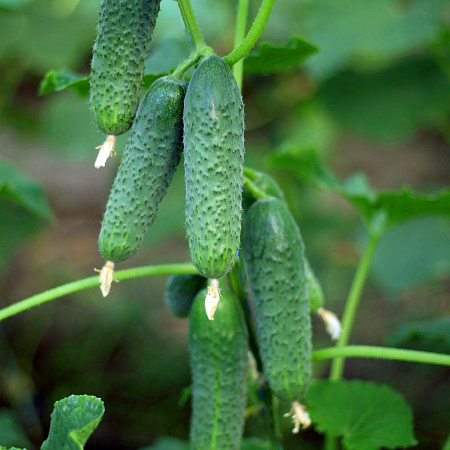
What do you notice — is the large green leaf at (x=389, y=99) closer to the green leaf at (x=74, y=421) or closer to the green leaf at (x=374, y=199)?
the green leaf at (x=374, y=199)

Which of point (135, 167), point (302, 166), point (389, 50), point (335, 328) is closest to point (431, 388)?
point (389, 50)

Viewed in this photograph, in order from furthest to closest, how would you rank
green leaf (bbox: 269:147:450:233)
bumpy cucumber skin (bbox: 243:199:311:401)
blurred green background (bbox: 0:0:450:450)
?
1. blurred green background (bbox: 0:0:450:450)
2. green leaf (bbox: 269:147:450:233)
3. bumpy cucumber skin (bbox: 243:199:311:401)

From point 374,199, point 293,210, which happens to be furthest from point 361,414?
point 293,210

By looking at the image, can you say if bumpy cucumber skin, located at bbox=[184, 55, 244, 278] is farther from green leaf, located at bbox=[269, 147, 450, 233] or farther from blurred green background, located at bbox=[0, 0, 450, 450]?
blurred green background, located at bbox=[0, 0, 450, 450]

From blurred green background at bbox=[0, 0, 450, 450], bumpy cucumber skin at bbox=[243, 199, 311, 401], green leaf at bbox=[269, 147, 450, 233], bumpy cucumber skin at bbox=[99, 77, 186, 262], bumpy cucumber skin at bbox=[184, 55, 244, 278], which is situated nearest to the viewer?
bumpy cucumber skin at bbox=[184, 55, 244, 278]

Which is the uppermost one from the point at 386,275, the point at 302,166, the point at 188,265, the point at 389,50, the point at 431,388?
the point at 389,50

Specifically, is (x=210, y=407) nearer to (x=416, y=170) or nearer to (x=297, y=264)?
(x=297, y=264)

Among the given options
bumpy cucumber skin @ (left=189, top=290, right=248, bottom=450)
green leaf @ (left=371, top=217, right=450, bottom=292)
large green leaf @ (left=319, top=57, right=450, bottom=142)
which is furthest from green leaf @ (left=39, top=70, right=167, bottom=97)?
large green leaf @ (left=319, top=57, right=450, bottom=142)
